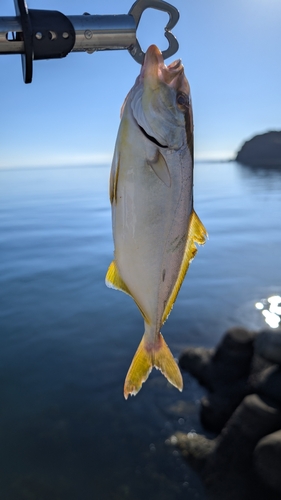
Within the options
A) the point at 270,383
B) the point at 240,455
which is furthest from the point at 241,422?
the point at 270,383

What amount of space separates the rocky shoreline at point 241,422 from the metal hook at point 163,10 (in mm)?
5818

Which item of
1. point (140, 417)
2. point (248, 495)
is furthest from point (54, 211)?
point (248, 495)

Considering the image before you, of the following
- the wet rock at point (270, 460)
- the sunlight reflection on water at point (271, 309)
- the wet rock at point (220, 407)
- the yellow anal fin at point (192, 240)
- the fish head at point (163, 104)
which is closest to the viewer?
the fish head at point (163, 104)

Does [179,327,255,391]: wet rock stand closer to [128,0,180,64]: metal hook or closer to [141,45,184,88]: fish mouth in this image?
[141,45,184,88]: fish mouth

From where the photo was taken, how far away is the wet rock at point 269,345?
25.0 ft

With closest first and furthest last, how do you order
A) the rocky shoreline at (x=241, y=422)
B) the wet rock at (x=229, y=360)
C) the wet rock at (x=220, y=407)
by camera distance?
the rocky shoreline at (x=241, y=422) → the wet rock at (x=220, y=407) → the wet rock at (x=229, y=360)

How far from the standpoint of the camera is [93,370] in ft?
36.1

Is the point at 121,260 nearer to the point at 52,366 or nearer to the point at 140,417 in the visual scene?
the point at 140,417

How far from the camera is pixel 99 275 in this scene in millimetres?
19047

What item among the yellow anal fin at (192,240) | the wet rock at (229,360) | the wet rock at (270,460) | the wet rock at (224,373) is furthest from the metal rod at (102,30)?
the wet rock at (229,360)

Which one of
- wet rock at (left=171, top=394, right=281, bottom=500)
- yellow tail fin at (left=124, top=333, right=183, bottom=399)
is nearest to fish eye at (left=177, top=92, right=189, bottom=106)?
yellow tail fin at (left=124, top=333, right=183, bottom=399)

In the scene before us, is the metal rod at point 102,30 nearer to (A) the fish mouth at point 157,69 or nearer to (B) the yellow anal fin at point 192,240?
(A) the fish mouth at point 157,69

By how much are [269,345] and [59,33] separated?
7.24m

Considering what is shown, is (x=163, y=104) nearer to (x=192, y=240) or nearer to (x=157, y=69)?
(x=157, y=69)
